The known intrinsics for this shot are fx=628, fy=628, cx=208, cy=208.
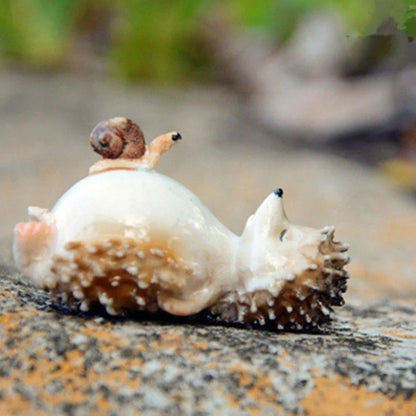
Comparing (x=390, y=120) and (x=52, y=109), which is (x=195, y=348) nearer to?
(x=390, y=120)

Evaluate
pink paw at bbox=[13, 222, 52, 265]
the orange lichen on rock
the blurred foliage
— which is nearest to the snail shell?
pink paw at bbox=[13, 222, 52, 265]

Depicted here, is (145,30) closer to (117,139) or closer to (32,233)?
(117,139)

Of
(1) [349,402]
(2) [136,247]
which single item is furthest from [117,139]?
(1) [349,402]

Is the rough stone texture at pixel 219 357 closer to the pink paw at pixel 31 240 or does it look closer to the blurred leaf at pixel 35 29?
the pink paw at pixel 31 240

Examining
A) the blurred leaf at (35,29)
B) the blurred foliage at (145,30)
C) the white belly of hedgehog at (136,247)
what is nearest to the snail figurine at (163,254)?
the white belly of hedgehog at (136,247)

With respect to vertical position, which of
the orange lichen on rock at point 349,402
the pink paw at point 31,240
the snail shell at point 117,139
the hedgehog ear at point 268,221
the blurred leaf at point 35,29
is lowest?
the orange lichen on rock at point 349,402

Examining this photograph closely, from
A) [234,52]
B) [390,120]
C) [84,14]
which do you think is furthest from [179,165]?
[84,14]

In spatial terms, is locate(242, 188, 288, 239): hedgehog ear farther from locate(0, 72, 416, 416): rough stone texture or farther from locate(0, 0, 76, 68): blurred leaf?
locate(0, 0, 76, 68): blurred leaf
